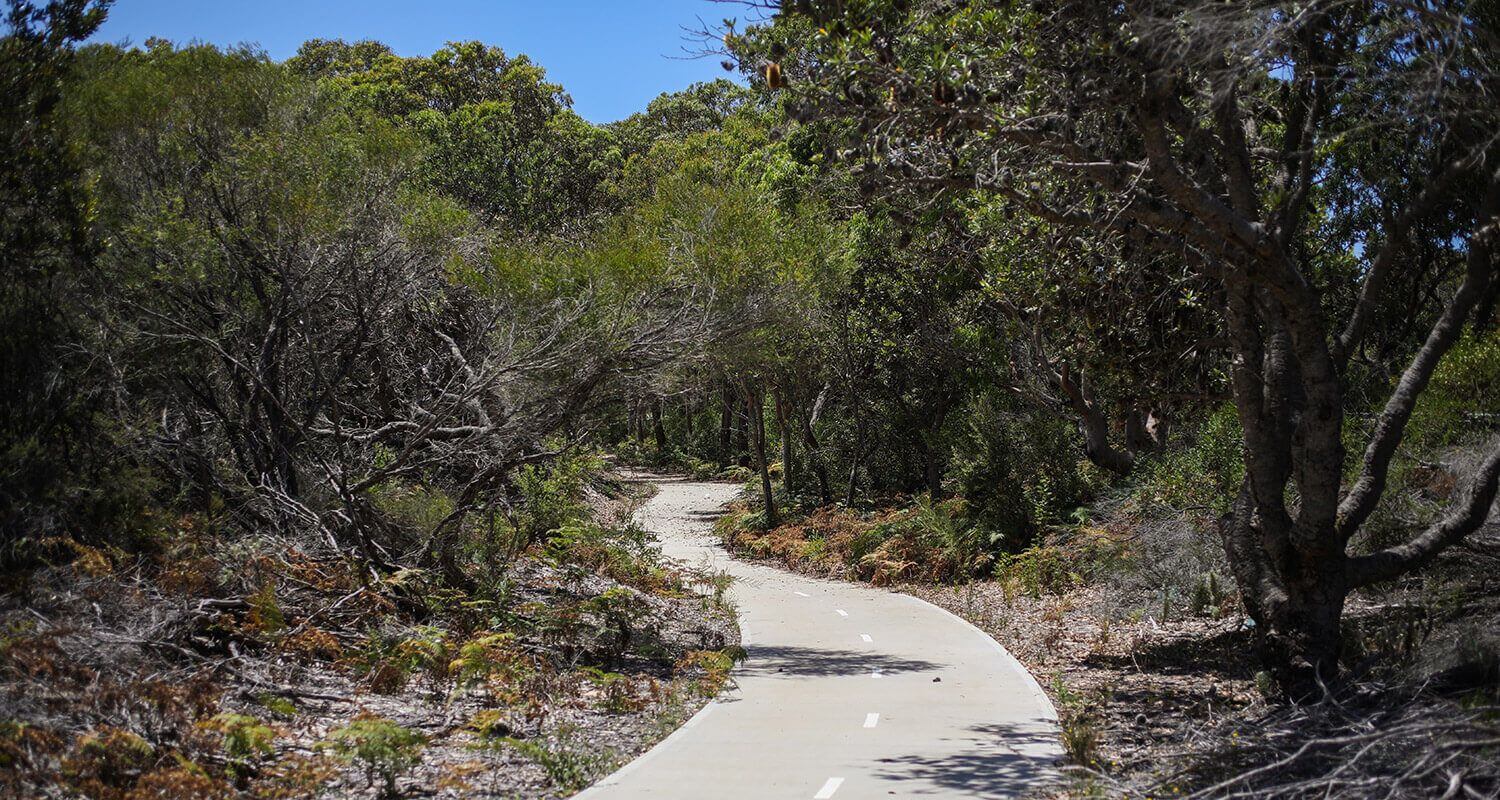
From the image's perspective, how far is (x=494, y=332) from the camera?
52.1ft

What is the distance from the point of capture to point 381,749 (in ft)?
24.5

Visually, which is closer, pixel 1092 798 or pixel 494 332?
pixel 1092 798

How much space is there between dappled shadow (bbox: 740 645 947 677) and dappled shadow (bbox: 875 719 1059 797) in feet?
11.2

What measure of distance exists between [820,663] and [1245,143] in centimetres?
780

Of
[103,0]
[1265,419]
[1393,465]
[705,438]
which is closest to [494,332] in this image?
[103,0]

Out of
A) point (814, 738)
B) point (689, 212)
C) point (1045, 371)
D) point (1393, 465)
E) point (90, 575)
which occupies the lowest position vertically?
point (814, 738)

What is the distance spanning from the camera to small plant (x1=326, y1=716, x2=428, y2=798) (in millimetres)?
7520

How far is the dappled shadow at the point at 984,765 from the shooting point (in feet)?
27.1

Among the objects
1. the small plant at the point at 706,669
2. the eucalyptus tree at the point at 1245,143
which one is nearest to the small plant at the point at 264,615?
the small plant at the point at 706,669

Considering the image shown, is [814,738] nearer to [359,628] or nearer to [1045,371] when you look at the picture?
[359,628]

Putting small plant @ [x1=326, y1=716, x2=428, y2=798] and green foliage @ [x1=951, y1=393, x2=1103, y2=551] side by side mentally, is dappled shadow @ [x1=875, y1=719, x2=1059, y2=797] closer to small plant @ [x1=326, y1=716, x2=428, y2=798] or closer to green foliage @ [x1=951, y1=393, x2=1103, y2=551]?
small plant @ [x1=326, y1=716, x2=428, y2=798]

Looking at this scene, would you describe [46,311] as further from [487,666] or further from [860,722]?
[860,722]

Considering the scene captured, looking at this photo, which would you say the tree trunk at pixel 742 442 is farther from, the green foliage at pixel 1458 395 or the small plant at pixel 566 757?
the small plant at pixel 566 757

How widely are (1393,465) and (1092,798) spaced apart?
7953 mm
